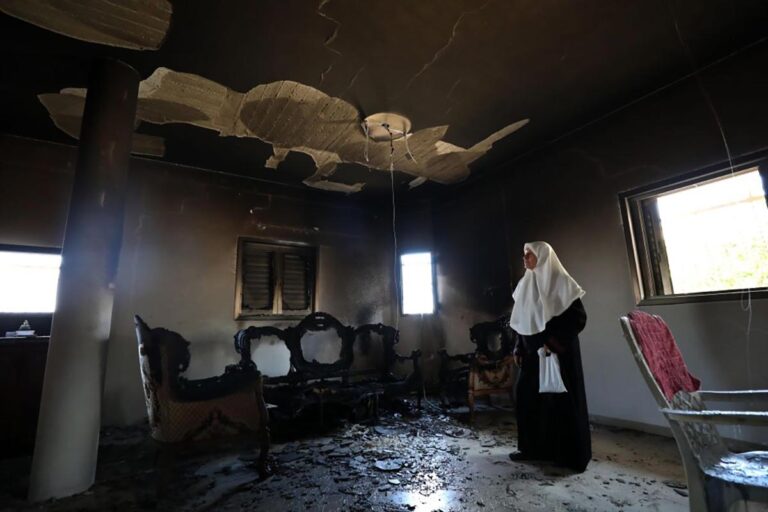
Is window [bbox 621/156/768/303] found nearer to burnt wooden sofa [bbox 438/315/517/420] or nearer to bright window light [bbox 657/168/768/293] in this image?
bright window light [bbox 657/168/768/293]

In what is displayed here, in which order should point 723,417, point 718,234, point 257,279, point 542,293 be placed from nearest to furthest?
point 723,417
point 542,293
point 718,234
point 257,279

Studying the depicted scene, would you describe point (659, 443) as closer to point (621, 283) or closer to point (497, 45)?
point (621, 283)

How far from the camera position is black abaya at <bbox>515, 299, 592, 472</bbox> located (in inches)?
91.0

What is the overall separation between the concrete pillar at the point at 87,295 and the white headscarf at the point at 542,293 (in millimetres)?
2879

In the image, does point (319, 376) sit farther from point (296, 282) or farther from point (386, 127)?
point (386, 127)

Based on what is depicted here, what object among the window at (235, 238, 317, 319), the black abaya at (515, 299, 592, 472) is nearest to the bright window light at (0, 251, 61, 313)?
the window at (235, 238, 317, 319)

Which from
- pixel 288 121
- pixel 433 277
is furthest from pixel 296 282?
pixel 288 121

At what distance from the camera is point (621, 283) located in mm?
3303

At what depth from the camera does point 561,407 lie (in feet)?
7.77

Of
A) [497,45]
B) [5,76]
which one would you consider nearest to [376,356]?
[497,45]

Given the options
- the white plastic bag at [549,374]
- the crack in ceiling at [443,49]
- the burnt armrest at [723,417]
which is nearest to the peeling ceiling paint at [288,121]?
the crack in ceiling at [443,49]

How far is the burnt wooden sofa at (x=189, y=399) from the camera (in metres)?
2.25

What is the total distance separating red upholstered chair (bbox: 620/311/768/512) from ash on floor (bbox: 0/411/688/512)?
0.65 m

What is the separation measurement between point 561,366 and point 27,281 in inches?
183
